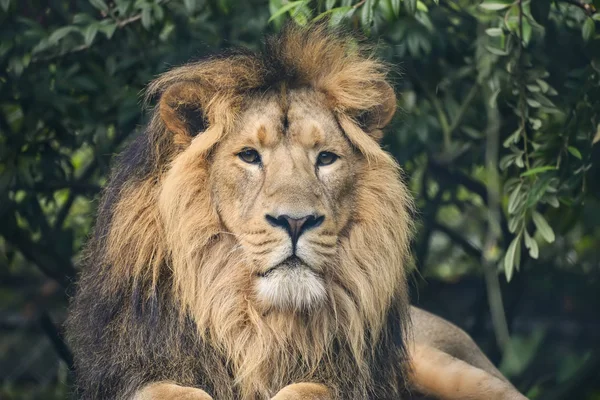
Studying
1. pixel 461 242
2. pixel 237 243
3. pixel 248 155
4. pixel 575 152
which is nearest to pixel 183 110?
pixel 248 155

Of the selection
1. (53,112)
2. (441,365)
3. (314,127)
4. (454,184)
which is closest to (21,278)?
(53,112)

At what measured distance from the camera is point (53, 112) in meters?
5.59

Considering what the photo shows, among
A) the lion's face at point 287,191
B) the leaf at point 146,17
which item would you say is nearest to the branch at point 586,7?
the lion's face at point 287,191

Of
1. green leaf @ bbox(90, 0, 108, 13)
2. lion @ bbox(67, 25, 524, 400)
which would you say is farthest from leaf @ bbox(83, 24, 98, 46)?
lion @ bbox(67, 25, 524, 400)

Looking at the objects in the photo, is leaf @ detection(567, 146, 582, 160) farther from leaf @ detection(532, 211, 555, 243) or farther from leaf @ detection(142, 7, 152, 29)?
leaf @ detection(142, 7, 152, 29)

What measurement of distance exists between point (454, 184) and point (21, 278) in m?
2.96

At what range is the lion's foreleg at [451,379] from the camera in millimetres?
4676

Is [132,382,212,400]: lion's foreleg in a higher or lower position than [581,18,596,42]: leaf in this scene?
lower

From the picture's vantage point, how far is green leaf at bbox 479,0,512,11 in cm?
451

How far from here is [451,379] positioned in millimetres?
4801

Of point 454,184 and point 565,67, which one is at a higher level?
point 565,67

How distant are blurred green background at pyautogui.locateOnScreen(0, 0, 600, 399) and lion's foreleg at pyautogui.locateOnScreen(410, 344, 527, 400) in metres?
0.49

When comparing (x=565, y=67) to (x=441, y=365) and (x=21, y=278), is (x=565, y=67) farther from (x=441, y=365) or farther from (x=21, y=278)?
(x=21, y=278)

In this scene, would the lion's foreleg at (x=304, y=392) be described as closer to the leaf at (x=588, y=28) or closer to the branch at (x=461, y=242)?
the leaf at (x=588, y=28)
